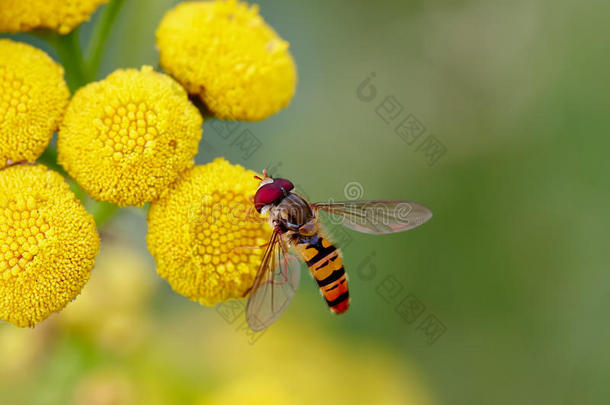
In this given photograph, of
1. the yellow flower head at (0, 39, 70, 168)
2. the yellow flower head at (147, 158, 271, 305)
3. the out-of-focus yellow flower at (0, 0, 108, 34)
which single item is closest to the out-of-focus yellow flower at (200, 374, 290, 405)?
the yellow flower head at (147, 158, 271, 305)

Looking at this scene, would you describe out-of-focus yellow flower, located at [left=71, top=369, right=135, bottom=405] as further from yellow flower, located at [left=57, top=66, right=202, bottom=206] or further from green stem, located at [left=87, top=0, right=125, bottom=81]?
green stem, located at [left=87, top=0, right=125, bottom=81]

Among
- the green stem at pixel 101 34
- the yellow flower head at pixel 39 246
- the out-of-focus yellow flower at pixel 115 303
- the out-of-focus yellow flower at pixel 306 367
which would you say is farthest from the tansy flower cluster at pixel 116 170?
the out-of-focus yellow flower at pixel 306 367

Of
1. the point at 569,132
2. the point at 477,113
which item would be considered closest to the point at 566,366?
the point at 569,132

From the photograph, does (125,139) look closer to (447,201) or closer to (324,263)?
(324,263)

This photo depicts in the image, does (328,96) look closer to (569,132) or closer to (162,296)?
(569,132)

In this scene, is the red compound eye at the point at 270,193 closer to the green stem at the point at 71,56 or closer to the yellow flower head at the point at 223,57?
the yellow flower head at the point at 223,57

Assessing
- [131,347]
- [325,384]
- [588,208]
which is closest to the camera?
[131,347]
